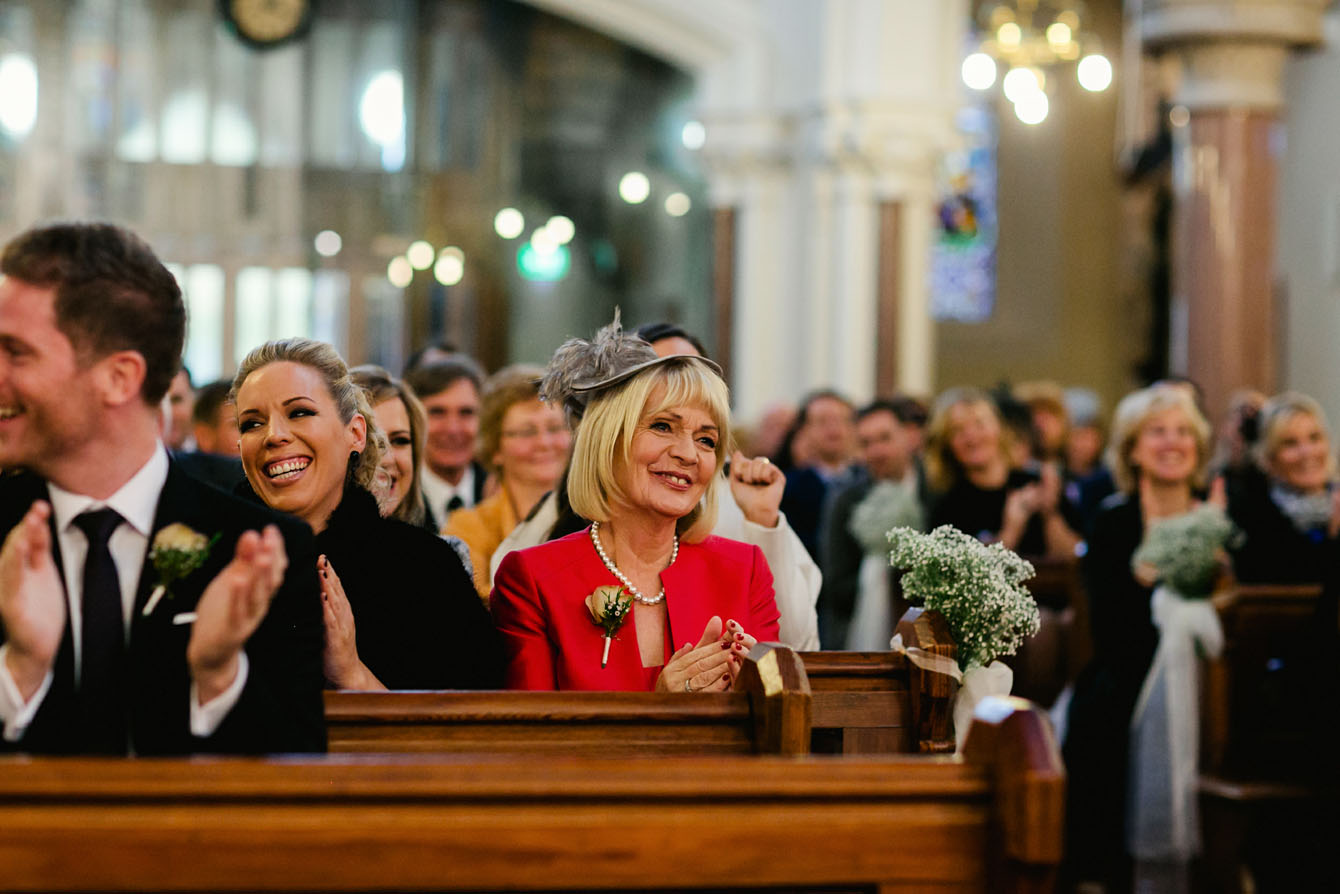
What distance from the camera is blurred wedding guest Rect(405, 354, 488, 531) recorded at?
549 cm

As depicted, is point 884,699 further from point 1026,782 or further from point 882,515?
point 882,515

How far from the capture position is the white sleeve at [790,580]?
4230 mm

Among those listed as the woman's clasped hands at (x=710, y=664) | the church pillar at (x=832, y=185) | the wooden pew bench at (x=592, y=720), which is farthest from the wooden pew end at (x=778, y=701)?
the church pillar at (x=832, y=185)

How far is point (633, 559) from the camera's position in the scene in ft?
12.0

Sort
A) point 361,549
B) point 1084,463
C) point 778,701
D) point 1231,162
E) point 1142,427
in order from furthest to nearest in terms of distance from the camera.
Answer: point 1084,463 → point 1231,162 → point 1142,427 → point 361,549 → point 778,701

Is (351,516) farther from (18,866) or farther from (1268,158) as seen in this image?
(1268,158)

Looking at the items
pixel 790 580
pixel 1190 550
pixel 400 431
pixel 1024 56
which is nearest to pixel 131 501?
pixel 400 431

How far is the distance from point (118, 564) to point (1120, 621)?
4.70 metres

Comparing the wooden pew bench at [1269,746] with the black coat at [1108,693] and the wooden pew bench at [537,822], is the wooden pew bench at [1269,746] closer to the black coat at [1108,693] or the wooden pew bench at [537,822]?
the black coat at [1108,693]

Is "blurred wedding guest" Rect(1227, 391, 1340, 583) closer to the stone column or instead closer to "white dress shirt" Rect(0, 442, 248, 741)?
the stone column

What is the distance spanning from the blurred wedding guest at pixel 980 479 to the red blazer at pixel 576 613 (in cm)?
335

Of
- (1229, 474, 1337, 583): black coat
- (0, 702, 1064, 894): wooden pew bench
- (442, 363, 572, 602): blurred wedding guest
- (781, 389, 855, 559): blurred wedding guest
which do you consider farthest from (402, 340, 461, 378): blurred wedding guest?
(0, 702, 1064, 894): wooden pew bench

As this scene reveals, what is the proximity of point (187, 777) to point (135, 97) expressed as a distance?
1472 cm

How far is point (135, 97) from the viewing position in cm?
1548
